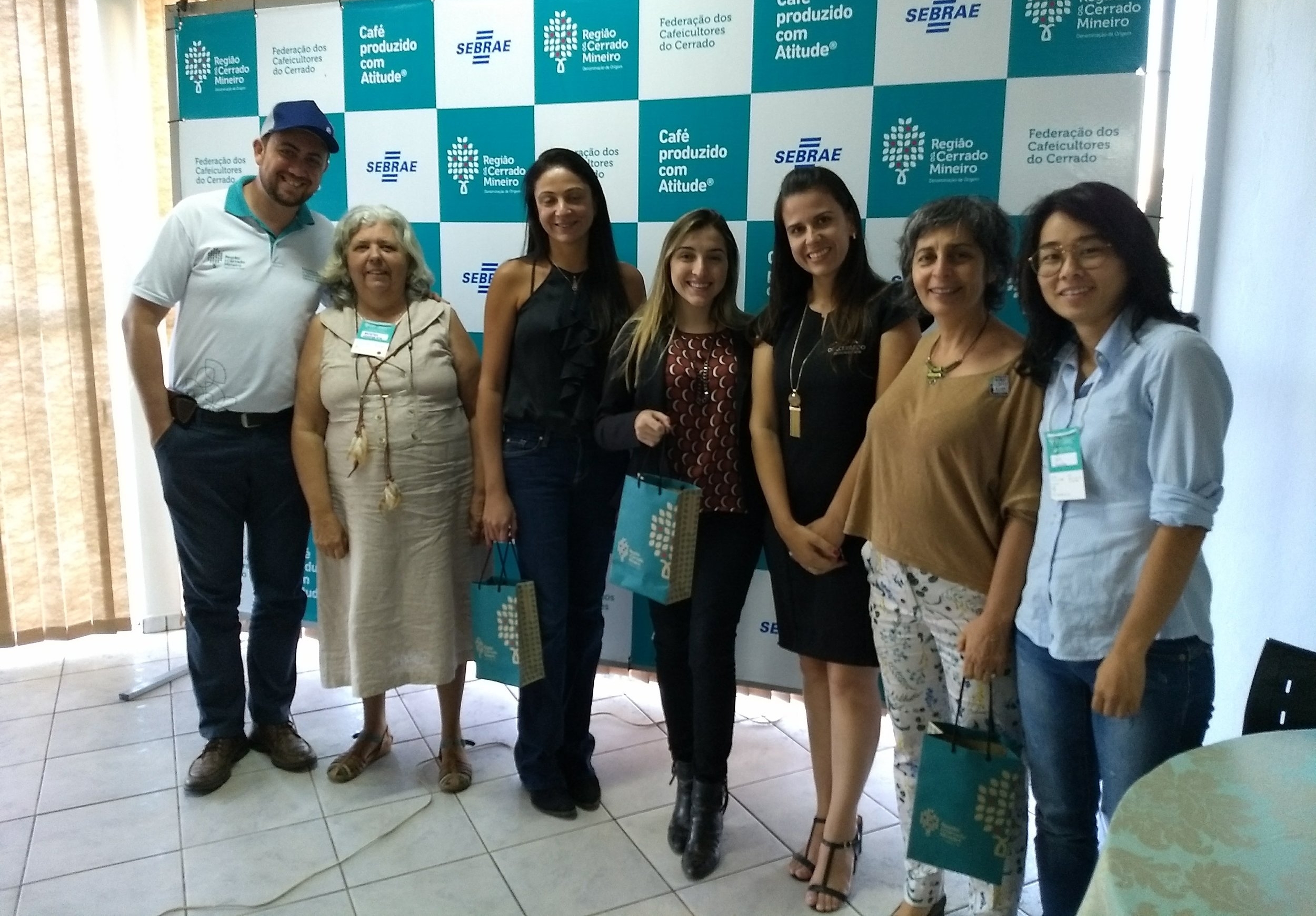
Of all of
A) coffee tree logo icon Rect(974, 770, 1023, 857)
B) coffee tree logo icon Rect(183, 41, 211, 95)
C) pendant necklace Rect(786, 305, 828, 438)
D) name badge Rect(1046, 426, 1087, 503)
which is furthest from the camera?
coffee tree logo icon Rect(183, 41, 211, 95)

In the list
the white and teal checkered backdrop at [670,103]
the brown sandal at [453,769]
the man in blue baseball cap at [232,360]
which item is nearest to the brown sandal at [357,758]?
the brown sandal at [453,769]

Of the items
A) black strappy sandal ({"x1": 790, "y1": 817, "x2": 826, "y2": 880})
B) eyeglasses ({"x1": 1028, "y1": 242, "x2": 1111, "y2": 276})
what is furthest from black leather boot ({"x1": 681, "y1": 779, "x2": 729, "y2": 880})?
eyeglasses ({"x1": 1028, "y1": 242, "x2": 1111, "y2": 276})

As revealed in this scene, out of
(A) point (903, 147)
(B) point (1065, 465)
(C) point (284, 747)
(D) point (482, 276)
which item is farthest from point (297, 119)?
(B) point (1065, 465)

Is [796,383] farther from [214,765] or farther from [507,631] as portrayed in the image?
[214,765]

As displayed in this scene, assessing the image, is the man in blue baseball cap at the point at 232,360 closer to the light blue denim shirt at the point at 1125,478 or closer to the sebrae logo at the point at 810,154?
the sebrae logo at the point at 810,154

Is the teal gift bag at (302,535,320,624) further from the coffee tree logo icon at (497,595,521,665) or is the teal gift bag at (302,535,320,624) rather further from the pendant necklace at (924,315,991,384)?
the pendant necklace at (924,315,991,384)

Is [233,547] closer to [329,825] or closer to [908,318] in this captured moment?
[329,825]

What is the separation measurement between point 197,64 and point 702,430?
7.53 feet

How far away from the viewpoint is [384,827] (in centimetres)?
230

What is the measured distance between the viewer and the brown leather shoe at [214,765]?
2453 millimetres

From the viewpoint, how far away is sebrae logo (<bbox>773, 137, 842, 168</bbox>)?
2479 millimetres

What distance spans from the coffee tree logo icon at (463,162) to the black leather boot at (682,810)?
5.98 ft

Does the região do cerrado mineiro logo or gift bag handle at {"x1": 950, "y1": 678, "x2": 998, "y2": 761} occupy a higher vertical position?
the região do cerrado mineiro logo

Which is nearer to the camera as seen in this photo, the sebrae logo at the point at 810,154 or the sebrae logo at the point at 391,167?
the sebrae logo at the point at 810,154
